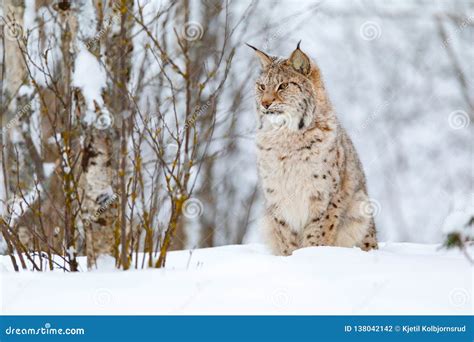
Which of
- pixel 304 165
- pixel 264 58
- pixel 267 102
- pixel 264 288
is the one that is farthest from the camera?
pixel 264 58

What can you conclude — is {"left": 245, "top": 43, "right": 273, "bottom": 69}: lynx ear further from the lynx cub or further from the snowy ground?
the snowy ground

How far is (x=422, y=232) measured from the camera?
44.5 ft

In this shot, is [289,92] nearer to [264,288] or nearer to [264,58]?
[264,58]

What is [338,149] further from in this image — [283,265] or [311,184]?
[283,265]

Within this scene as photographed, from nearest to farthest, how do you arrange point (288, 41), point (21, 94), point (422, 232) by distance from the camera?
point (21, 94)
point (288, 41)
point (422, 232)

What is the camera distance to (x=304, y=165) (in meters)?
5.96

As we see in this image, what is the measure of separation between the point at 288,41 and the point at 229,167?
10.7ft

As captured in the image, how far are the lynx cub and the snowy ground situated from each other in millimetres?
1286

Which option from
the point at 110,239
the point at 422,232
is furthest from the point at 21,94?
the point at 422,232

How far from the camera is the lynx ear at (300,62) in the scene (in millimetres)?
5957

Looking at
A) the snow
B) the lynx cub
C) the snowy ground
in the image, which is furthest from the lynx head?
the snowy ground

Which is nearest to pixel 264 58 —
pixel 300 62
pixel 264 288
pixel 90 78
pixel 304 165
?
pixel 300 62

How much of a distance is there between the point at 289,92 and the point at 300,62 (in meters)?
0.27

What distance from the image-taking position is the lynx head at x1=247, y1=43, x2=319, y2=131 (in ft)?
19.5
